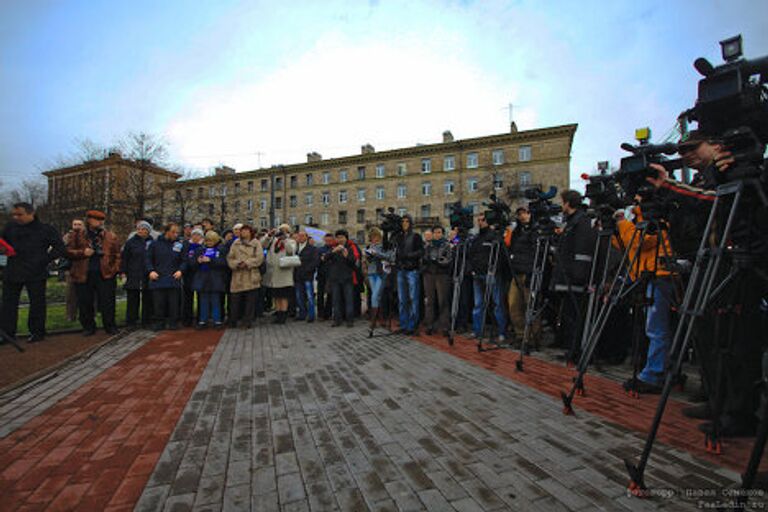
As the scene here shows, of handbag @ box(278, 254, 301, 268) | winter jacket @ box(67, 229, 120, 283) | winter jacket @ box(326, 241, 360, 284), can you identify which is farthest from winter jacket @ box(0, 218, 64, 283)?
winter jacket @ box(326, 241, 360, 284)

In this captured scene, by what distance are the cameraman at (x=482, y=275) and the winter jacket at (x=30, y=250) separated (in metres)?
6.81

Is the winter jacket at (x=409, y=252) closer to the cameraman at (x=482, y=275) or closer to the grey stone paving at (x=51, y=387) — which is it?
the cameraman at (x=482, y=275)

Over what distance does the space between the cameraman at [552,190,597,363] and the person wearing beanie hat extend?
5922 millimetres

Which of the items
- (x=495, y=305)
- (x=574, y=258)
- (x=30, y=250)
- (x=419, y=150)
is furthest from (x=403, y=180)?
(x=574, y=258)

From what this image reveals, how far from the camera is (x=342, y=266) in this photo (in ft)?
25.5

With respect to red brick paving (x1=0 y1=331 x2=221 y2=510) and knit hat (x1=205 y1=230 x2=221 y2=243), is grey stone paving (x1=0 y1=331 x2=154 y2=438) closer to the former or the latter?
red brick paving (x1=0 y1=331 x2=221 y2=510)

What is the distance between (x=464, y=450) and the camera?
2357 mm

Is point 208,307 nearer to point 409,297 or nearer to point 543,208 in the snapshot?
point 409,297

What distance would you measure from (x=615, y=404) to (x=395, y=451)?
204cm

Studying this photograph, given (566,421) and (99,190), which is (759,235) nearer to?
(566,421)

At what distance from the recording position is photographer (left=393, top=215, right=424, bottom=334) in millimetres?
6762

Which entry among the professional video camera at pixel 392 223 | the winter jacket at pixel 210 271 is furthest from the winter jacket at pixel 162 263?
the professional video camera at pixel 392 223

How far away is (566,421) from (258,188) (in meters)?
64.9

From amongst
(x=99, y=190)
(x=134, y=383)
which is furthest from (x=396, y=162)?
(x=134, y=383)
